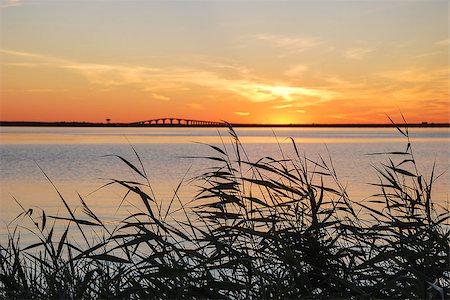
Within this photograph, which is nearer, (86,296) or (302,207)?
(86,296)

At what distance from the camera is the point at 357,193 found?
18.7 metres

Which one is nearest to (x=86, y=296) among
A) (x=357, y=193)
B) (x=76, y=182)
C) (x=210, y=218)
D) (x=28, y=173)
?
(x=210, y=218)

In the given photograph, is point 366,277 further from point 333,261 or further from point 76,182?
point 76,182

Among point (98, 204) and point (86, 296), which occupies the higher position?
point (86, 296)

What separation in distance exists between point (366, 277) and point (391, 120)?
1.68 m

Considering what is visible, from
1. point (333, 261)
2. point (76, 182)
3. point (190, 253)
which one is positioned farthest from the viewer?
point (76, 182)

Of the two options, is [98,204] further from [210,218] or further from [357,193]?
[210,218]

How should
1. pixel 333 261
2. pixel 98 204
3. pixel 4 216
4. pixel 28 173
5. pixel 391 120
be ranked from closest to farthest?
pixel 333 261
pixel 391 120
pixel 4 216
pixel 98 204
pixel 28 173

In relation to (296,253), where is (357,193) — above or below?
below

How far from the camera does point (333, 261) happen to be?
487 cm

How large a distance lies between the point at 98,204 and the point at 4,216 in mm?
2590

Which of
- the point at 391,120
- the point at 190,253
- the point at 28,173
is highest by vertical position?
the point at 391,120

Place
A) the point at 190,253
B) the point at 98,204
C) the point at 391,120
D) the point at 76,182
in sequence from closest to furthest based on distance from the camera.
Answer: the point at 190,253 < the point at 391,120 < the point at 98,204 < the point at 76,182

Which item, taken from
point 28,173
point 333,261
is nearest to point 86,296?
point 333,261
